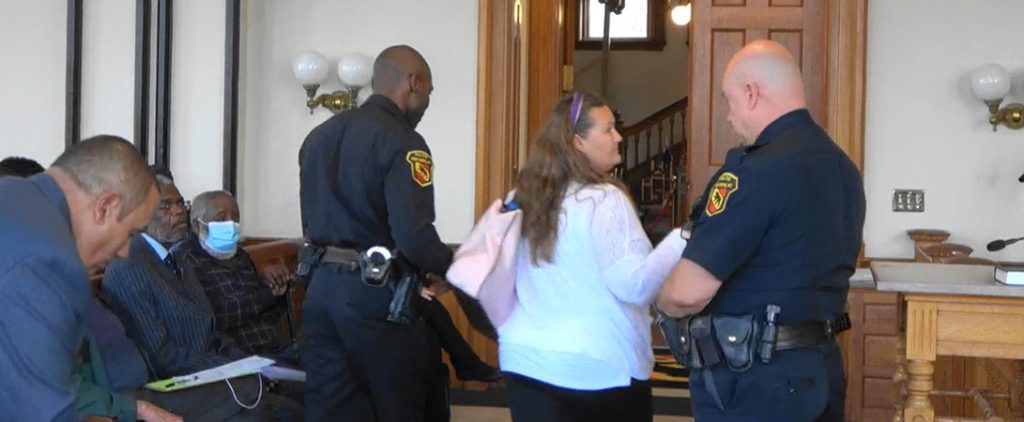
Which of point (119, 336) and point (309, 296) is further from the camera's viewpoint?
point (309, 296)

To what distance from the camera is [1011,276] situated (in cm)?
377

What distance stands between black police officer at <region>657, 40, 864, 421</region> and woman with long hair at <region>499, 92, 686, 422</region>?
0.89 ft

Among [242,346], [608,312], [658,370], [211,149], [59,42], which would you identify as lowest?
[658,370]

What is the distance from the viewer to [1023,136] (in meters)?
5.98

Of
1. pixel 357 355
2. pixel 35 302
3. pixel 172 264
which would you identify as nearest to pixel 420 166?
pixel 357 355

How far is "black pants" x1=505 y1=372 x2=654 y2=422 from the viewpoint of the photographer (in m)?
3.08

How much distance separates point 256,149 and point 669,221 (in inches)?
229

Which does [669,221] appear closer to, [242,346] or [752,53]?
[242,346]

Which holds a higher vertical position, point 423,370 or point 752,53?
point 752,53

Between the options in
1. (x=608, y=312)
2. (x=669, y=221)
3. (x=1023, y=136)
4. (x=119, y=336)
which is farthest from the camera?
(x=669, y=221)

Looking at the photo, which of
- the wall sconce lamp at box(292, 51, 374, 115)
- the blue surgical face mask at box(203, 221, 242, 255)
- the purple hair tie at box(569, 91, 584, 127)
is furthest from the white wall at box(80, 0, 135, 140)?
the purple hair tie at box(569, 91, 584, 127)

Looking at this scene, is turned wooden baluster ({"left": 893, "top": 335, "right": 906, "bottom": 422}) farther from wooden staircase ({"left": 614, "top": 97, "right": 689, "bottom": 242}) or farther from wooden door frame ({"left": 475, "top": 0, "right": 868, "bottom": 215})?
wooden staircase ({"left": 614, "top": 97, "right": 689, "bottom": 242})

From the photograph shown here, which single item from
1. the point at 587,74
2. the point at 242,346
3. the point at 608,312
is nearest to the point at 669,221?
the point at 587,74

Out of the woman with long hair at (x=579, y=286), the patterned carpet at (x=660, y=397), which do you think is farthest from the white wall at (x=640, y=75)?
the woman with long hair at (x=579, y=286)
